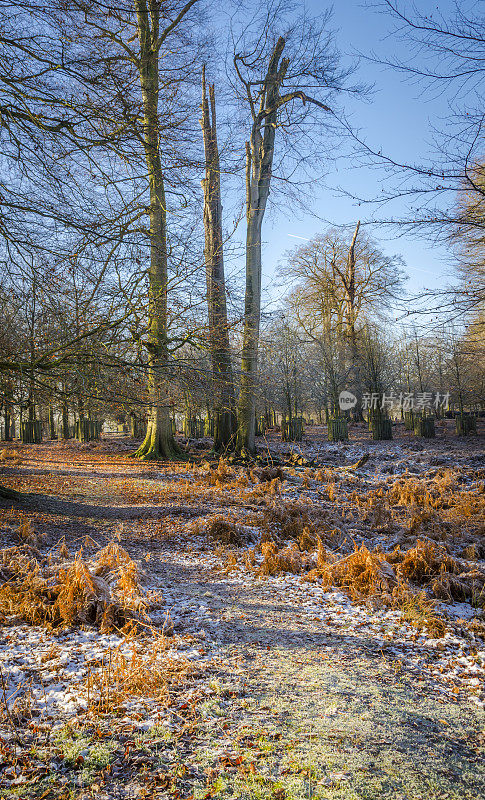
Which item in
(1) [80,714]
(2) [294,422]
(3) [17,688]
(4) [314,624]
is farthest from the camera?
(2) [294,422]

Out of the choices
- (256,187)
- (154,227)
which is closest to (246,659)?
(154,227)

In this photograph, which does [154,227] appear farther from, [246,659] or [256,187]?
[256,187]

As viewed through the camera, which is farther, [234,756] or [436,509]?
[436,509]

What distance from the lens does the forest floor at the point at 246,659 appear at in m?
1.88

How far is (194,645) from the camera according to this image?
3049 millimetres

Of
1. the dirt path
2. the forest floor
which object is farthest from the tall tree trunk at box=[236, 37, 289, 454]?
the dirt path

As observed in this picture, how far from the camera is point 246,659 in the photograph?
9.56 feet

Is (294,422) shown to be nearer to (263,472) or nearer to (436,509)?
(263,472)

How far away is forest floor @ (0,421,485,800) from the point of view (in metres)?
1.88

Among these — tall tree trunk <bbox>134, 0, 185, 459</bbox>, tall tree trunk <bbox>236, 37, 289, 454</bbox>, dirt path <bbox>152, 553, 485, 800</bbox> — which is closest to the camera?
dirt path <bbox>152, 553, 485, 800</bbox>

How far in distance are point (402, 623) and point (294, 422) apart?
55.8 feet

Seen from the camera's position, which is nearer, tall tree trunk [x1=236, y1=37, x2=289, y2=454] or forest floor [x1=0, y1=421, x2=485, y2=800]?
forest floor [x1=0, y1=421, x2=485, y2=800]

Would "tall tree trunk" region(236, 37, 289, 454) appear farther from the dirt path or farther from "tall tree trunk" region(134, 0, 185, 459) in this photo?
the dirt path

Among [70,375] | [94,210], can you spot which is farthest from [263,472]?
[94,210]
